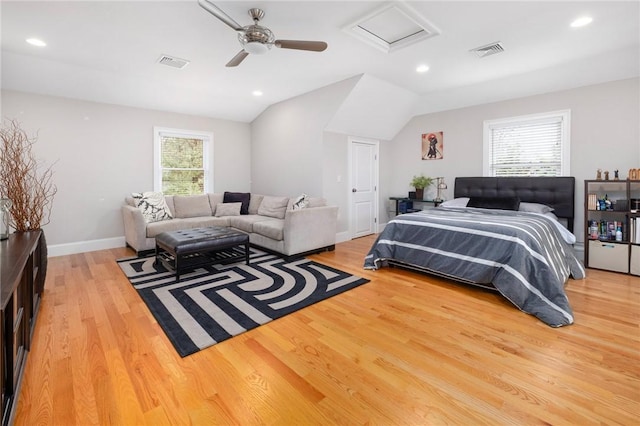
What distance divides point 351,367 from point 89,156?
16.5ft

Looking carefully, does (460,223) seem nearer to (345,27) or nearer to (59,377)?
(345,27)

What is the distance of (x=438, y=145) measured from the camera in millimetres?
5609

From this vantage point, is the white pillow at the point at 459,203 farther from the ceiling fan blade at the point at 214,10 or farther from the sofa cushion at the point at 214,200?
the sofa cushion at the point at 214,200

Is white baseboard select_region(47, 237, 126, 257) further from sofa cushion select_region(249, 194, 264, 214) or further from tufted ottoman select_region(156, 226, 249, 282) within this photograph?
sofa cushion select_region(249, 194, 264, 214)

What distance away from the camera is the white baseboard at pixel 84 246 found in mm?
4449

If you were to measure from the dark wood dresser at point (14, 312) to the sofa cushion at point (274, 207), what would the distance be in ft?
9.95


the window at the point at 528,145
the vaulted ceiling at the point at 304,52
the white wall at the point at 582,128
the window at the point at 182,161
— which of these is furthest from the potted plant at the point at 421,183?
the window at the point at 182,161

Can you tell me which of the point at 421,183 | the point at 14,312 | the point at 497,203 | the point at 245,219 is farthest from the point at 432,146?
the point at 14,312

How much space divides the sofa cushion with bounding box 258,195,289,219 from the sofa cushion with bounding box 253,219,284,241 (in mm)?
511

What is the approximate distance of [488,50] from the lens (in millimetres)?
3445

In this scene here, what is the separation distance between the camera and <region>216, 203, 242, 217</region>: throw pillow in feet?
17.7

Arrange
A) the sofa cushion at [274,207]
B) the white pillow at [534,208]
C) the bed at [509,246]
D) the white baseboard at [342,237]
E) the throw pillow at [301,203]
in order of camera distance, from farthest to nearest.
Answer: the white baseboard at [342,237]
the sofa cushion at [274,207]
the throw pillow at [301,203]
the white pillow at [534,208]
the bed at [509,246]

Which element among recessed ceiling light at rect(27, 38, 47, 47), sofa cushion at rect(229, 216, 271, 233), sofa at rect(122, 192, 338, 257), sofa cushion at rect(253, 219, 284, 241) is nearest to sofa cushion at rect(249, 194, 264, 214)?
sofa at rect(122, 192, 338, 257)

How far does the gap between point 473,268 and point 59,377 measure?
3.31 m
